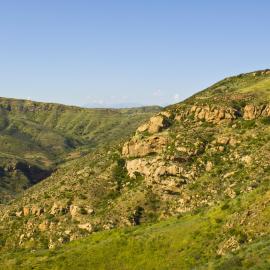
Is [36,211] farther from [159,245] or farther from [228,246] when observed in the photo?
[228,246]

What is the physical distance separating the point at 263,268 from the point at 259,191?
19.7 meters

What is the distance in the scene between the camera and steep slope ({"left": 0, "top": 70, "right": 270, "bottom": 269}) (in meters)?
71.4

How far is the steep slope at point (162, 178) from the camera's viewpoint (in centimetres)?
7138

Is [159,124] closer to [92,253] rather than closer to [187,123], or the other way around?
[187,123]

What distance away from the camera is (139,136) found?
88188mm

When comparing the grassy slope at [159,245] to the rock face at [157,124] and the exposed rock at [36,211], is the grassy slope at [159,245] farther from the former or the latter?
the rock face at [157,124]

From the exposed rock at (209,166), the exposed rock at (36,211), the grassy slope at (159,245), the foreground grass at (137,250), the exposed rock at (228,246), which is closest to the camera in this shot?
the exposed rock at (228,246)

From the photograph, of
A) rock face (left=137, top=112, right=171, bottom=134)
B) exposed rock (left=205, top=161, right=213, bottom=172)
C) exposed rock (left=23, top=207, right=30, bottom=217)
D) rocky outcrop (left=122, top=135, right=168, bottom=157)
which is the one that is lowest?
exposed rock (left=23, top=207, right=30, bottom=217)

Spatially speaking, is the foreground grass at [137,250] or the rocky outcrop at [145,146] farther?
the rocky outcrop at [145,146]

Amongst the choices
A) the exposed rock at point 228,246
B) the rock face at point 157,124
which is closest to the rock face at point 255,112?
the rock face at point 157,124

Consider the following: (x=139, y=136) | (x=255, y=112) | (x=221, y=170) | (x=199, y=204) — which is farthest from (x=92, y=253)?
(x=255, y=112)

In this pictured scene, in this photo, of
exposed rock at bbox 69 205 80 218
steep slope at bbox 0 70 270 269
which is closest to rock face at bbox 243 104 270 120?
steep slope at bbox 0 70 270 269

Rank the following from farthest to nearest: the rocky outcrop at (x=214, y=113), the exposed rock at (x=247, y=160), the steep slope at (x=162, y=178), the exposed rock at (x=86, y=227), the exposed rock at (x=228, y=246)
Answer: the rocky outcrop at (x=214, y=113) < the exposed rock at (x=247, y=160) < the exposed rock at (x=86, y=227) < the steep slope at (x=162, y=178) < the exposed rock at (x=228, y=246)

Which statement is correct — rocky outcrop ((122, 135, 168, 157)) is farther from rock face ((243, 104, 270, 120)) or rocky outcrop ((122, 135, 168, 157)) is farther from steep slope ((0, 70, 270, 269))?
rock face ((243, 104, 270, 120))
